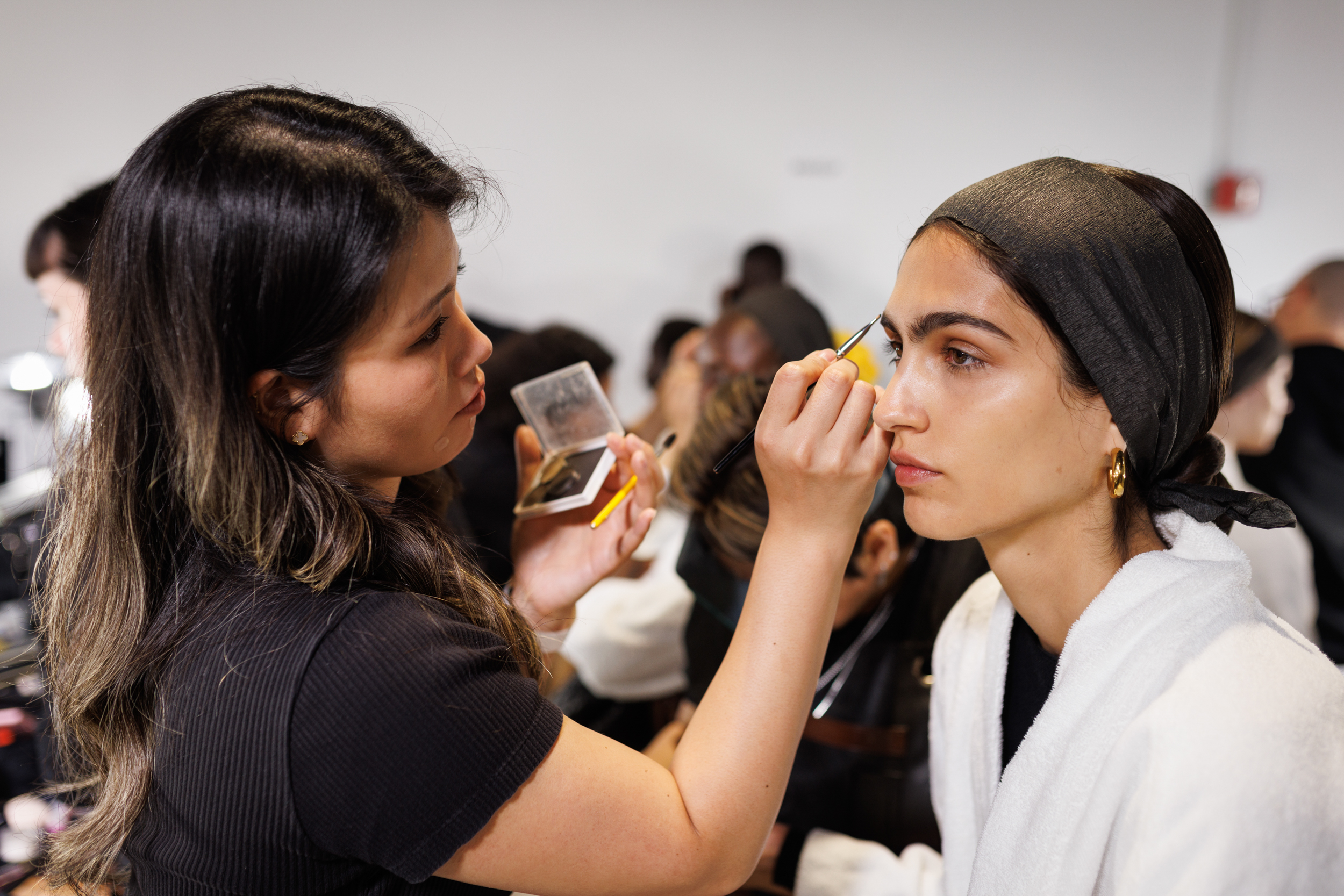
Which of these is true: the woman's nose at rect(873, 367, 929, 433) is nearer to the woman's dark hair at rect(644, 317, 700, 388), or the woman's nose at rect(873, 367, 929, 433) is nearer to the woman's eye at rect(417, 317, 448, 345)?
the woman's eye at rect(417, 317, 448, 345)

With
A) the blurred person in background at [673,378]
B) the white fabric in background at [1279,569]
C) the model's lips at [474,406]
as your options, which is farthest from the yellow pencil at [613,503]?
the white fabric in background at [1279,569]

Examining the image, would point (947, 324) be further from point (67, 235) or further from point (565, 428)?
point (67, 235)

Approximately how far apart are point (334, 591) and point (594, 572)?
42cm

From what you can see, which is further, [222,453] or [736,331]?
[736,331]

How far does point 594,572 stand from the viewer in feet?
3.53

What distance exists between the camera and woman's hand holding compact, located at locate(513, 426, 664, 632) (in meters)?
1.07

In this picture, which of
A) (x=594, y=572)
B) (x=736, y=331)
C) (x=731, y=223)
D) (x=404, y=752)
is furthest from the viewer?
(x=731, y=223)

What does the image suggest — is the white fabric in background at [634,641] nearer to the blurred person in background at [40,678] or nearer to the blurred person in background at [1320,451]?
the blurred person in background at [40,678]

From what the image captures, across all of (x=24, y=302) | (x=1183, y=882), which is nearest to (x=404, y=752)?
(x=1183, y=882)

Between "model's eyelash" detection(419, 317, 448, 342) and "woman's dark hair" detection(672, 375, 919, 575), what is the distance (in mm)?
609

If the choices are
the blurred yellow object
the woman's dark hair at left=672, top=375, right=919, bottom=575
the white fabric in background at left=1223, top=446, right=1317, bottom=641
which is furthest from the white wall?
→ the woman's dark hair at left=672, top=375, right=919, bottom=575

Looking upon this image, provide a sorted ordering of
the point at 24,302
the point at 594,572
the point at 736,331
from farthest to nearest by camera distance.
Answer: the point at 24,302 < the point at 736,331 < the point at 594,572

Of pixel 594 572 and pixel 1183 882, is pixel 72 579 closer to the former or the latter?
pixel 594 572

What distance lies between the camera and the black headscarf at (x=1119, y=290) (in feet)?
2.45
